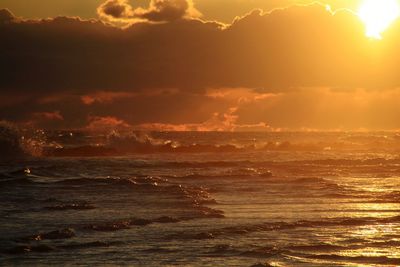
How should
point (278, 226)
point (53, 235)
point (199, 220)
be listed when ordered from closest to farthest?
1. point (53, 235)
2. point (278, 226)
3. point (199, 220)

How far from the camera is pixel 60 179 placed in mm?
39469

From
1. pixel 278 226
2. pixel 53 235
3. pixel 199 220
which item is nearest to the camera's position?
pixel 53 235

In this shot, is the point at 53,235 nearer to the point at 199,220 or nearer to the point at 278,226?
the point at 199,220

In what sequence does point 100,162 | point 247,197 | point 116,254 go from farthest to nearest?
1. point 100,162
2. point 247,197
3. point 116,254

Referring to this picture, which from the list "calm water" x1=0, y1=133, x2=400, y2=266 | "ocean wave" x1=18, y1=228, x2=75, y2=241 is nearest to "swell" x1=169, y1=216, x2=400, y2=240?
"calm water" x1=0, y1=133, x2=400, y2=266

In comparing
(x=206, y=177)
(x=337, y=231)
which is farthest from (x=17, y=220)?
(x=206, y=177)

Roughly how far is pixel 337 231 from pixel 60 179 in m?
22.3

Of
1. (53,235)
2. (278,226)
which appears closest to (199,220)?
(278,226)

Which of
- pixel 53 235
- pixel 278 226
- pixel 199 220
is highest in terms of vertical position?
pixel 199 220

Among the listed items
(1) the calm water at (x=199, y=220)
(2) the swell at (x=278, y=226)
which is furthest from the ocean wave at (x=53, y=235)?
(2) the swell at (x=278, y=226)

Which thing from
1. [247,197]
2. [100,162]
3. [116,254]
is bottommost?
[116,254]

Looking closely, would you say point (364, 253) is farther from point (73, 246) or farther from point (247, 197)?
point (247, 197)

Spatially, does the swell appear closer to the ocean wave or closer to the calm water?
the calm water

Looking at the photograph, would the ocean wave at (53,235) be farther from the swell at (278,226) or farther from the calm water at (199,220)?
the swell at (278,226)
